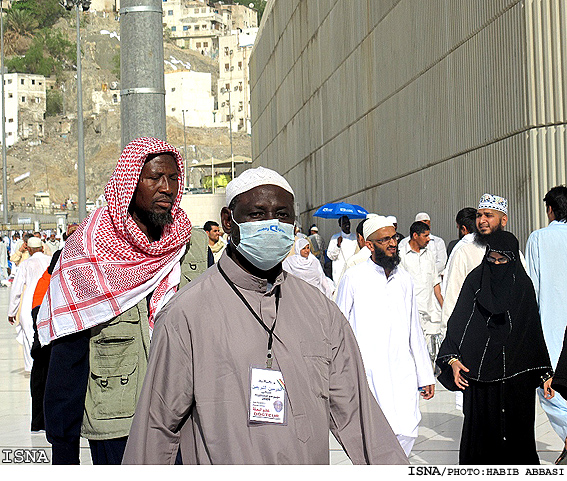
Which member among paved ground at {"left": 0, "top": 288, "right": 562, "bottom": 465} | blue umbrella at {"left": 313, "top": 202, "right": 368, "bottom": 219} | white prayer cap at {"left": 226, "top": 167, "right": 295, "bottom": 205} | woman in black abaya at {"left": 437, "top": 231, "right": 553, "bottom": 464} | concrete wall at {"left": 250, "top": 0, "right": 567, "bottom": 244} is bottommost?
paved ground at {"left": 0, "top": 288, "right": 562, "bottom": 465}

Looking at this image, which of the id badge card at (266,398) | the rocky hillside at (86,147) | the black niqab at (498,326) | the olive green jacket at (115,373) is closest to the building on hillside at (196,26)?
the rocky hillside at (86,147)

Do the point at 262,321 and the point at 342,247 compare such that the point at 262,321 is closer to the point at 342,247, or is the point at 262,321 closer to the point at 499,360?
the point at 499,360

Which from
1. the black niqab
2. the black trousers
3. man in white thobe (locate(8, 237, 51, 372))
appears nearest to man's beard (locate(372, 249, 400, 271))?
the black niqab

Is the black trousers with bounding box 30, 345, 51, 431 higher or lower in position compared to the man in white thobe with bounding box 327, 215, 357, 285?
lower

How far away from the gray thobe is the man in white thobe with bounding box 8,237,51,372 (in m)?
8.47

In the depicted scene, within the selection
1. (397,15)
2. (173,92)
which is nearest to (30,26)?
(173,92)

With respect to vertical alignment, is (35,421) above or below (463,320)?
below

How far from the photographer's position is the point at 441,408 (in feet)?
30.1

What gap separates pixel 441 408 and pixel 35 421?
4785 mm

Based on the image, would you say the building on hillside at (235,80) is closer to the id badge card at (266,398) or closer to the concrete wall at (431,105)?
the concrete wall at (431,105)

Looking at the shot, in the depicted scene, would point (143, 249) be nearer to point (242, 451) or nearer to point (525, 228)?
point (242, 451)

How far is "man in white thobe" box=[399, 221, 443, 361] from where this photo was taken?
36.8ft

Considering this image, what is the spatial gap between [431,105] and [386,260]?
9023 mm

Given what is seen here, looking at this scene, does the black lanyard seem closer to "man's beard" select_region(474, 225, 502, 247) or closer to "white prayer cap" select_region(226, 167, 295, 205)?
"white prayer cap" select_region(226, 167, 295, 205)
